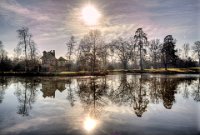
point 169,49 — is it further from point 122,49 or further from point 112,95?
point 112,95

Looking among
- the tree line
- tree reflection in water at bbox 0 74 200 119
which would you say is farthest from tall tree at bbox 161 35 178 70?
tree reflection in water at bbox 0 74 200 119

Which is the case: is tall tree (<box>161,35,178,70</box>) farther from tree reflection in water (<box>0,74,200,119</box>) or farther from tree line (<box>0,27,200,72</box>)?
tree reflection in water (<box>0,74,200,119</box>)

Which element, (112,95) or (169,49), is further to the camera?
(169,49)

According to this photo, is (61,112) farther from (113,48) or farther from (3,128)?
(113,48)

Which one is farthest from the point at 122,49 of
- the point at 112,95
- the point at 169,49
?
the point at 112,95

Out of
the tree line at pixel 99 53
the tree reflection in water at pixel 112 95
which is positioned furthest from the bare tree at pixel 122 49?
the tree reflection in water at pixel 112 95

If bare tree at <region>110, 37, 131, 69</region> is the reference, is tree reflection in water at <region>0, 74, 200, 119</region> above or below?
below

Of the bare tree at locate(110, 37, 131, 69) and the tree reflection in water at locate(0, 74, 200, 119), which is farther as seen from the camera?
the bare tree at locate(110, 37, 131, 69)

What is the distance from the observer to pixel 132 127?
30.5 ft

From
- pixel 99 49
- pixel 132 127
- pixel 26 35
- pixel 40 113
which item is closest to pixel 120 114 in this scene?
pixel 132 127

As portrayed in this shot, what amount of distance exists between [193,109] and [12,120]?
34.6ft

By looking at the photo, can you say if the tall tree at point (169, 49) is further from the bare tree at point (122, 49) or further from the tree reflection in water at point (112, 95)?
the tree reflection in water at point (112, 95)

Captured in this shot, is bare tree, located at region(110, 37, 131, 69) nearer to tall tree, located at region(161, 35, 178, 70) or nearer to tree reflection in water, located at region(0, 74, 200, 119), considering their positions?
tall tree, located at region(161, 35, 178, 70)

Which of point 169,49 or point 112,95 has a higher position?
point 169,49
